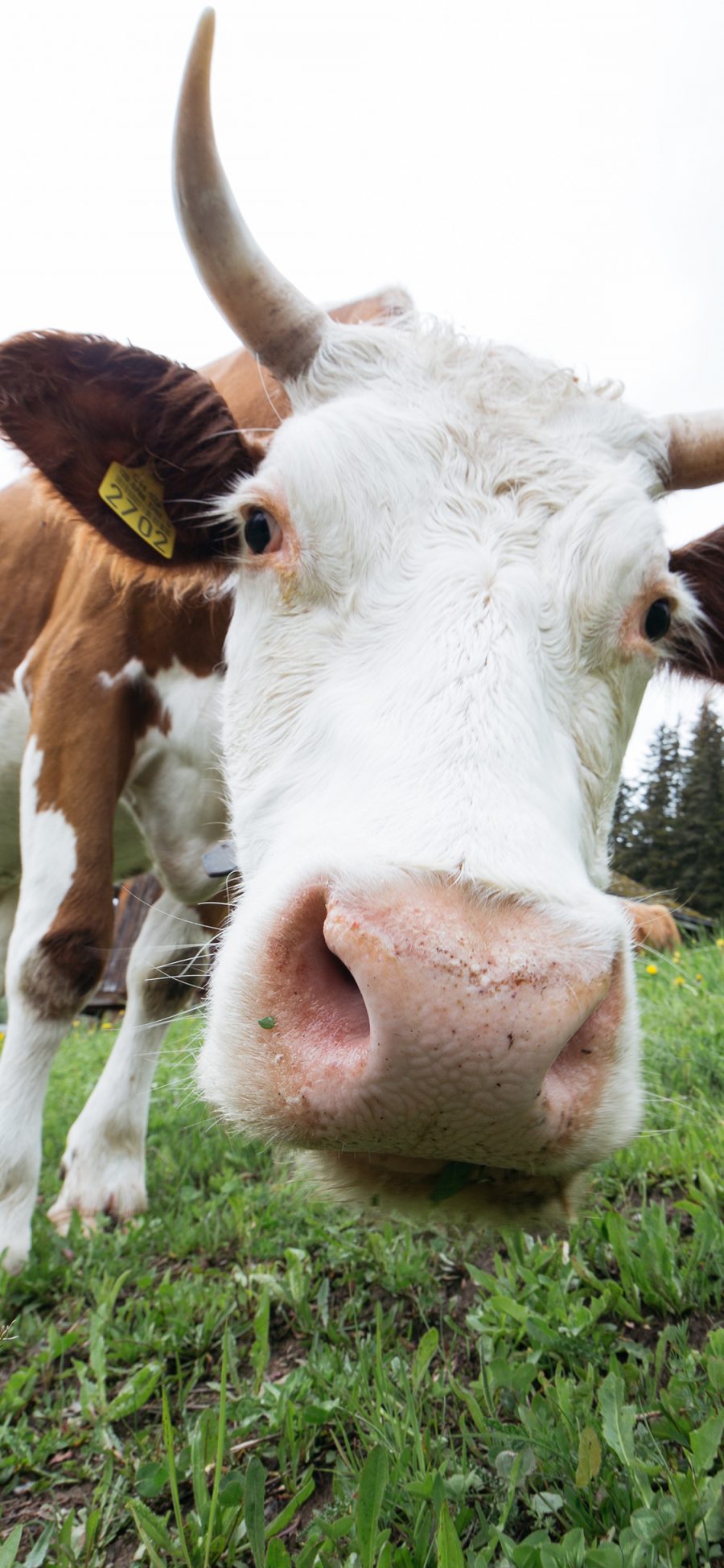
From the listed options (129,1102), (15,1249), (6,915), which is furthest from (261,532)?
(6,915)

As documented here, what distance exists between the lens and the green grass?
51.1 inches

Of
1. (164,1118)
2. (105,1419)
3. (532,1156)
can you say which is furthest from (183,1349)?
(164,1118)

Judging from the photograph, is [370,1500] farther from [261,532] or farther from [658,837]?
[658,837]

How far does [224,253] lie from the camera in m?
2.27

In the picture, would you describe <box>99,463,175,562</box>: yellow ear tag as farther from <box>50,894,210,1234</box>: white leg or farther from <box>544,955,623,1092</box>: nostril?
<box>544,955,623,1092</box>: nostril

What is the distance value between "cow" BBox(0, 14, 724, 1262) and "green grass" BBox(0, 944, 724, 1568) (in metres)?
0.35

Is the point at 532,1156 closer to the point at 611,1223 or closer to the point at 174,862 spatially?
the point at 611,1223

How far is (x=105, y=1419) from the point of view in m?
1.81

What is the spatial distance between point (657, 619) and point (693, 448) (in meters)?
0.77

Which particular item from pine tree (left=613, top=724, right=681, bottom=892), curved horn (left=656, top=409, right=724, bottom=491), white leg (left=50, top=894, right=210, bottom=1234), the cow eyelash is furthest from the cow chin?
pine tree (left=613, top=724, right=681, bottom=892)

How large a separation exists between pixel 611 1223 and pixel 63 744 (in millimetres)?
2111

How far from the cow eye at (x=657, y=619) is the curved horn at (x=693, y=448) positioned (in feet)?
2.26

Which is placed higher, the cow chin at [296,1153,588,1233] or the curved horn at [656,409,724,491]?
the curved horn at [656,409,724,491]

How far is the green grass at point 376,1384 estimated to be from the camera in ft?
4.25
